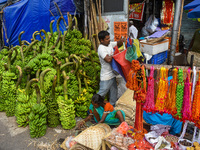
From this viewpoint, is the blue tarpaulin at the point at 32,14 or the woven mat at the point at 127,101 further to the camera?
the blue tarpaulin at the point at 32,14

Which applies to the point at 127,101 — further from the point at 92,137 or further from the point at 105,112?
the point at 92,137

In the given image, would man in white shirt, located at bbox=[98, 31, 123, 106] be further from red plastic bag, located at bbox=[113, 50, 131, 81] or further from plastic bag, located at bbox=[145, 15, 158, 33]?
plastic bag, located at bbox=[145, 15, 158, 33]

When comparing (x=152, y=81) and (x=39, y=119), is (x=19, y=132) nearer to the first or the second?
(x=39, y=119)

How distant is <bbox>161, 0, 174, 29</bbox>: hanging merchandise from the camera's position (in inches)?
317

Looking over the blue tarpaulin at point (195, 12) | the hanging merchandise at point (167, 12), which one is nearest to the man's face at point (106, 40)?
the blue tarpaulin at point (195, 12)

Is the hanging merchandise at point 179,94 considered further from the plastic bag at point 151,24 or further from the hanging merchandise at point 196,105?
the plastic bag at point 151,24

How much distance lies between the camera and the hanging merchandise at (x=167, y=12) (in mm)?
8055

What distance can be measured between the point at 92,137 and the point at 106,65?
166 cm

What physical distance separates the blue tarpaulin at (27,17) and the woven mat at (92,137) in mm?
6321

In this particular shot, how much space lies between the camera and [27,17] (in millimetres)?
7781

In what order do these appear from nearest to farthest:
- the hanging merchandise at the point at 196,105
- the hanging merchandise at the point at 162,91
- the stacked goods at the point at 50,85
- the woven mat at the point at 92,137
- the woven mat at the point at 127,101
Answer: the hanging merchandise at the point at 196,105 < the hanging merchandise at the point at 162,91 < the woven mat at the point at 92,137 < the stacked goods at the point at 50,85 < the woven mat at the point at 127,101

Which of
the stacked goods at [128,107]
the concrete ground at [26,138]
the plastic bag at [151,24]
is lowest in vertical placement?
the concrete ground at [26,138]

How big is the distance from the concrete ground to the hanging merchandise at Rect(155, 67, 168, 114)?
2.11 metres

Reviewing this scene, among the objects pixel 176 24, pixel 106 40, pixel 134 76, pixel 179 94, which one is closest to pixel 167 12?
pixel 176 24
